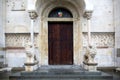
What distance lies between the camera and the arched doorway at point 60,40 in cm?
1459

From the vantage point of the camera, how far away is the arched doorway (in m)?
14.6

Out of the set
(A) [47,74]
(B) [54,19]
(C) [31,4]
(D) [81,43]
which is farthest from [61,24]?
(A) [47,74]

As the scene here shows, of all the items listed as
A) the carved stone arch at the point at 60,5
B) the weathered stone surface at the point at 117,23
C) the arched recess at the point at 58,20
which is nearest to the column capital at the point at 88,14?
the arched recess at the point at 58,20

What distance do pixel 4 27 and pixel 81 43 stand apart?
4397 mm

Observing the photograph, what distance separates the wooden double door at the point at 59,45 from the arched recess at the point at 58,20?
1.02 ft

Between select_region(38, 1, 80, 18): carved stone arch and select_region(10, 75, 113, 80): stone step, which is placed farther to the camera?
select_region(38, 1, 80, 18): carved stone arch

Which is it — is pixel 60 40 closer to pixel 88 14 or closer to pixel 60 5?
pixel 60 5

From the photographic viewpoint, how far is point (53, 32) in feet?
48.1

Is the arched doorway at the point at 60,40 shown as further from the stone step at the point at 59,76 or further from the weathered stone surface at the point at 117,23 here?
the stone step at the point at 59,76

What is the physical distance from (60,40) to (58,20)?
116 centimetres

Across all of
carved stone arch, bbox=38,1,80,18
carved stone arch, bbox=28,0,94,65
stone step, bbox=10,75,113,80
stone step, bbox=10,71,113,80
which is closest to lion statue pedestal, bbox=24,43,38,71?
stone step, bbox=10,71,113,80

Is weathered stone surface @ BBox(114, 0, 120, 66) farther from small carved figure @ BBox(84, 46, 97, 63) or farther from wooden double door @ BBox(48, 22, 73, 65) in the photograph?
wooden double door @ BBox(48, 22, 73, 65)

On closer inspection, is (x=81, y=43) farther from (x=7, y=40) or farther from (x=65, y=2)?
(x=7, y=40)

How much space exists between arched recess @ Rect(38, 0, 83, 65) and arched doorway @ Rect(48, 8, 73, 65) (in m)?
0.27
